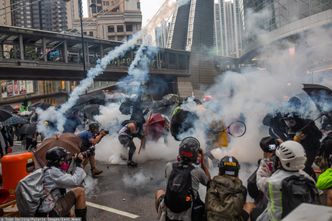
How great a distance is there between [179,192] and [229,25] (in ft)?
89.3

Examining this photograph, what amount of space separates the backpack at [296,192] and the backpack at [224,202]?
58 centimetres

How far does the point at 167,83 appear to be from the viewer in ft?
155

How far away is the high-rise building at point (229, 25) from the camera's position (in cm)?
2575

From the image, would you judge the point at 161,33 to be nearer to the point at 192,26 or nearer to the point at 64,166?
the point at 192,26

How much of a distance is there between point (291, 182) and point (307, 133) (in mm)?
2865

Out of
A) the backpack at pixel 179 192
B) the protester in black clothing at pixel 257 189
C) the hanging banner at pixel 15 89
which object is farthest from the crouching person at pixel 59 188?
the hanging banner at pixel 15 89

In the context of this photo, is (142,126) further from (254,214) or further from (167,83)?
(167,83)

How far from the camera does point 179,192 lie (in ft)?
11.3

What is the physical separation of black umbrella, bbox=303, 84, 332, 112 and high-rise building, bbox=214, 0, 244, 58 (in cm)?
1848

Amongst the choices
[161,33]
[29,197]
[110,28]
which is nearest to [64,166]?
[29,197]

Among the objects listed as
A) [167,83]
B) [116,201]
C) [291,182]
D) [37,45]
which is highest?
[37,45]

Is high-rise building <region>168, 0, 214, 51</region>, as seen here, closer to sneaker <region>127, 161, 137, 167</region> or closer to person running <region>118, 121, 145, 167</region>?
person running <region>118, 121, 145, 167</region>

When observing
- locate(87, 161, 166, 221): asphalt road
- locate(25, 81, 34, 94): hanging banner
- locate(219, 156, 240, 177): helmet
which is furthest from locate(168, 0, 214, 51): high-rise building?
locate(219, 156, 240, 177): helmet

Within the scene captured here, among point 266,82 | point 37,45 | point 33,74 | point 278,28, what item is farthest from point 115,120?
point 278,28
